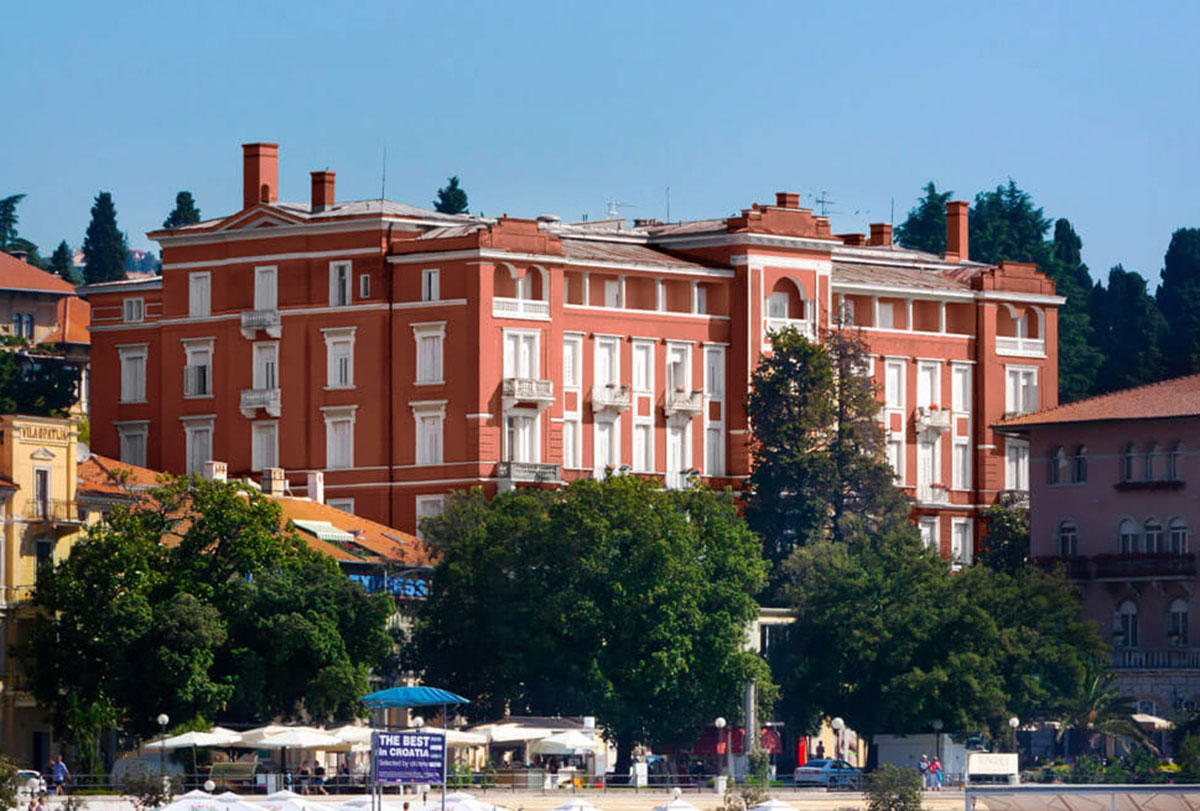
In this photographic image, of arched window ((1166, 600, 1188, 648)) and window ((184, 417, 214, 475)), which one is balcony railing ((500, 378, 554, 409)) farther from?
arched window ((1166, 600, 1188, 648))

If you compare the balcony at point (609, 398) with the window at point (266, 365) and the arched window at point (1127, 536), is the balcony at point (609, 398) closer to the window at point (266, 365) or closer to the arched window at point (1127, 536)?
Result: the window at point (266, 365)

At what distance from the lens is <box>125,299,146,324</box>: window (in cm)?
16050

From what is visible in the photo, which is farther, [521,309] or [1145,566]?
[521,309]

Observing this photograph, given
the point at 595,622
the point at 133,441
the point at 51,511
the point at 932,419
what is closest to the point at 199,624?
the point at 51,511

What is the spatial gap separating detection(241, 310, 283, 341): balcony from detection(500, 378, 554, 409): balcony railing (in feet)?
33.5

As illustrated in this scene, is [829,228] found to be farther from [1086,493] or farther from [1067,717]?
[1067,717]

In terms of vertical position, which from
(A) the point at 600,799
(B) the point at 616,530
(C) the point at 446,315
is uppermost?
(C) the point at 446,315

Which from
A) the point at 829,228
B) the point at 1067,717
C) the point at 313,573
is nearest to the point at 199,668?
the point at 313,573

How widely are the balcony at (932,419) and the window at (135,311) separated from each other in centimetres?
3348

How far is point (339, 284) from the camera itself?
502 feet

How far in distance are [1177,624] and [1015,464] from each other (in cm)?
2396

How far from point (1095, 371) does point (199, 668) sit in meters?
84.5

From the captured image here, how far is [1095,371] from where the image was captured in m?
187

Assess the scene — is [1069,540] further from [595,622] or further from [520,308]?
[595,622]
